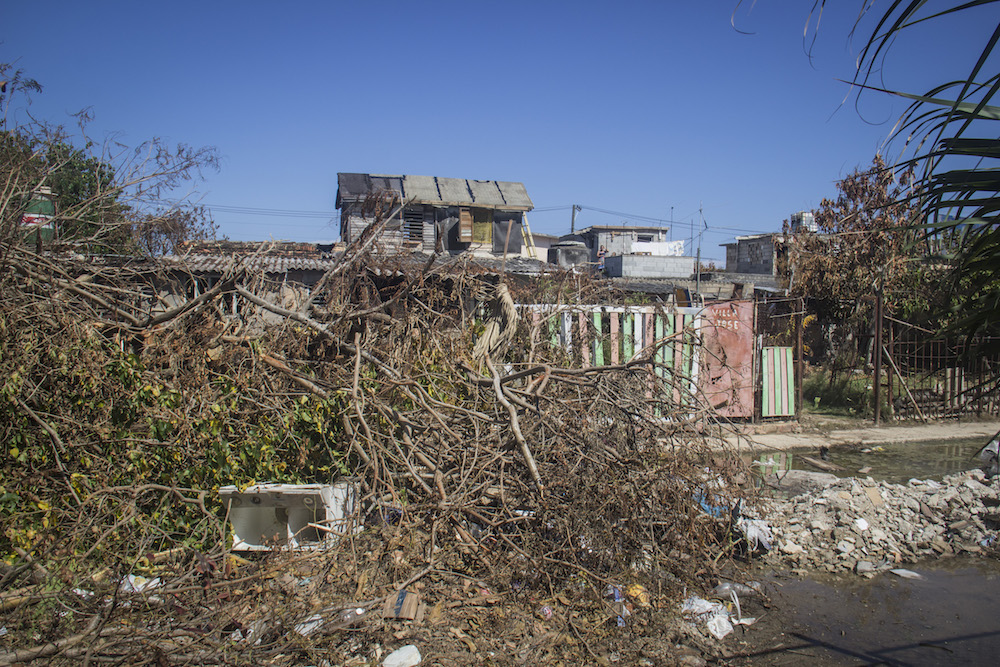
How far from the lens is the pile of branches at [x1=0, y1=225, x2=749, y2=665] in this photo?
11.6ft

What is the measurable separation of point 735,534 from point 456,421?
93.9 inches

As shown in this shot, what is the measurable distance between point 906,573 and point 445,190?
902 inches

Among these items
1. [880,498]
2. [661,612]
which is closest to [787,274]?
[880,498]

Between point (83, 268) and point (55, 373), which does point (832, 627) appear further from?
point (83, 268)

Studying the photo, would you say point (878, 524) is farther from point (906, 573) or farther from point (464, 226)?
point (464, 226)

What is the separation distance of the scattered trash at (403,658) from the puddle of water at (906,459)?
6063mm

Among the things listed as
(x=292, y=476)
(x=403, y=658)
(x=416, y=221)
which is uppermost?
(x=416, y=221)

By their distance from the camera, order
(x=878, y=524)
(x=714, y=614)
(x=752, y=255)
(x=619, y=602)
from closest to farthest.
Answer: (x=619, y=602) → (x=714, y=614) → (x=878, y=524) → (x=752, y=255)

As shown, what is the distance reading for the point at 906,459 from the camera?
8.47m

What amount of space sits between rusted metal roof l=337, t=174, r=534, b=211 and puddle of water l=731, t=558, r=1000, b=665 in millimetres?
21696

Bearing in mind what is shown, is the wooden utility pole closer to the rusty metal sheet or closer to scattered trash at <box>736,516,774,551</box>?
the rusty metal sheet

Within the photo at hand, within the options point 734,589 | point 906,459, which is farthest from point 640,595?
point 906,459

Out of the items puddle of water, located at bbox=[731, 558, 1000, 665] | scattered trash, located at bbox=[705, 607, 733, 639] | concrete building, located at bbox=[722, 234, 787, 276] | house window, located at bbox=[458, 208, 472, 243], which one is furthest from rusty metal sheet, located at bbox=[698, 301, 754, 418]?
concrete building, located at bbox=[722, 234, 787, 276]

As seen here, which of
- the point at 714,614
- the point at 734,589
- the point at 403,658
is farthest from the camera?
the point at 734,589
